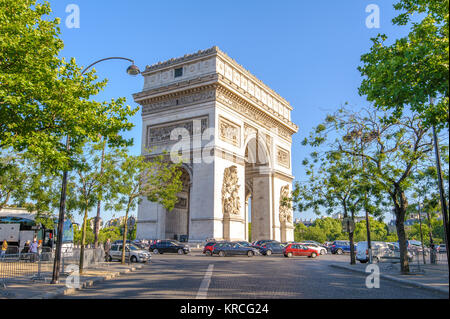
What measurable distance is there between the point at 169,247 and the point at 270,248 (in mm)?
9782

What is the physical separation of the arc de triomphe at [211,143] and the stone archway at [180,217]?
0.11 m

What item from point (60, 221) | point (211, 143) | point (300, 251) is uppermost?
point (211, 143)

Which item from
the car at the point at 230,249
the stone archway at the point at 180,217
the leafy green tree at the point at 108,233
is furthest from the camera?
the leafy green tree at the point at 108,233

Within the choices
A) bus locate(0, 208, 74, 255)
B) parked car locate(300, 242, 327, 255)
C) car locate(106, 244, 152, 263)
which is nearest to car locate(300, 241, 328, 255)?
parked car locate(300, 242, 327, 255)

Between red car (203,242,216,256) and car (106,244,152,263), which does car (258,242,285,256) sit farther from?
car (106,244,152,263)

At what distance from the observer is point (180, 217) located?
4538 centimetres

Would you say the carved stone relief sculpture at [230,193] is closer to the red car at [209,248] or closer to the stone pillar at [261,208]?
the red car at [209,248]

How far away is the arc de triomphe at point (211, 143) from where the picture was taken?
132 ft

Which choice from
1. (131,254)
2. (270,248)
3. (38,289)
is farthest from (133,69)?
(270,248)

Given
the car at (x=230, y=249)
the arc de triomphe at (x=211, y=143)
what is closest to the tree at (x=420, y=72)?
the car at (x=230, y=249)

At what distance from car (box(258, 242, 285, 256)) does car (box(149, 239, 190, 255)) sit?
736cm

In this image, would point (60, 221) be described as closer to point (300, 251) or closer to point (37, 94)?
point (37, 94)

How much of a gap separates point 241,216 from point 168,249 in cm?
925

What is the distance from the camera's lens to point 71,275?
16203mm
